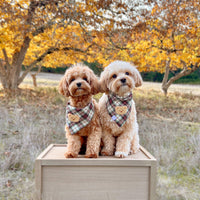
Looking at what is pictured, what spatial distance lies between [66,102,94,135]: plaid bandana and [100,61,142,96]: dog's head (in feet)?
0.67

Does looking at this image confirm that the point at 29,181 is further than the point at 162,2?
No

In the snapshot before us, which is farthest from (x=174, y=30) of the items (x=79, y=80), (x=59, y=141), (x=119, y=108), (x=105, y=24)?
(x=79, y=80)

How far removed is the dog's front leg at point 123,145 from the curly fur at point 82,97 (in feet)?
0.56

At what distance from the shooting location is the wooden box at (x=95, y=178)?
1768 millimetres

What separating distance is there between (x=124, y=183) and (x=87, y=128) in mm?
526

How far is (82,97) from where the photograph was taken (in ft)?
6.10

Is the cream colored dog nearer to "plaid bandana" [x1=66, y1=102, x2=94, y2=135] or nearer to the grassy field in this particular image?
"plaid bandana" [x1=66, y1=102, x2=94, y2=135]

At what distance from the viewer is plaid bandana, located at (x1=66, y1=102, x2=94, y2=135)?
182 centimetres

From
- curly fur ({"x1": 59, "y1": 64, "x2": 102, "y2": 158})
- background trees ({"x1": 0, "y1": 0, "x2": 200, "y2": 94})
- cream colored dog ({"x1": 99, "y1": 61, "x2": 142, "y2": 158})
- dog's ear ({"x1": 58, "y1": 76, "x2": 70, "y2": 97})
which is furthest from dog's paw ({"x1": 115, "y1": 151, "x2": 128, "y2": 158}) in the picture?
background trees ({"x1": 0, "y1": 0, "x2": 200, "y2": 94})

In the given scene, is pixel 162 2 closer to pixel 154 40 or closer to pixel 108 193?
pixel 154 40

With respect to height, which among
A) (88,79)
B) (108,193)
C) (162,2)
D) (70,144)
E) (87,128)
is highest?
(162,2)

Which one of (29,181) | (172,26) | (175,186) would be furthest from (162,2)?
(29,181)

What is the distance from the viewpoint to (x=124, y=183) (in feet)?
5.98

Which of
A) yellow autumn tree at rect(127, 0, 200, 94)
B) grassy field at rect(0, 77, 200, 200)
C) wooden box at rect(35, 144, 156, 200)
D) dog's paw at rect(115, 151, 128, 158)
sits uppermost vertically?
yellow autumn tree at rect(127, 0, 200, 94)
